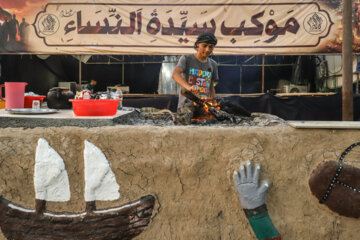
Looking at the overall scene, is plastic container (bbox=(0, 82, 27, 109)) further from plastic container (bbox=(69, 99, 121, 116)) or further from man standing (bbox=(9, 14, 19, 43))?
man standing (bbox=(9, 14, 19, 43))

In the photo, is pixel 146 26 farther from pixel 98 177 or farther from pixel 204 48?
pixel 98 177

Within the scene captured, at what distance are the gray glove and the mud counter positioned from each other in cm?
4

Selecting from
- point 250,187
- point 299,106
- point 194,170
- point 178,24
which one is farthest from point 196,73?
point 299,106

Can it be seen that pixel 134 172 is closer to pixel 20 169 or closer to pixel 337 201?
pixel 20 169

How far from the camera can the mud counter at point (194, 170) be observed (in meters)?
1.49

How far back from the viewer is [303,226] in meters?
1.49

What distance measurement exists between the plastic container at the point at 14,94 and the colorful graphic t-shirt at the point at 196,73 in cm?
149

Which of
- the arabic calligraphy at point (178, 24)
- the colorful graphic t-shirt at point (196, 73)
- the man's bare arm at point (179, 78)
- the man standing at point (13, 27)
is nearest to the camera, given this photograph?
the man's bare arm at point (179, 78)

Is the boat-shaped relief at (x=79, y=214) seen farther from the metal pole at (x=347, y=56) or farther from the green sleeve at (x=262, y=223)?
the metal pole at (x=347, y=56)

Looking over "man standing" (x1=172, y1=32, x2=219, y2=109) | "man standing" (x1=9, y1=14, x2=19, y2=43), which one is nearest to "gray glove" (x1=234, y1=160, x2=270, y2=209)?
"man standing" (x1=172, y1=32, x2=219, y2=109)

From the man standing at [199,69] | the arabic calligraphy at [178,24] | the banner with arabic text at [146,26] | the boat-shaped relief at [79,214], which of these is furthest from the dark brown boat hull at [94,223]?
the arabic calligraphy at [178,24]

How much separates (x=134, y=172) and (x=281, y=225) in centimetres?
87

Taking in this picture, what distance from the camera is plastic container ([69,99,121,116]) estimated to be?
1702 mm

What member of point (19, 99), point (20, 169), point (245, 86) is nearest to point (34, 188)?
point (20, 169)
